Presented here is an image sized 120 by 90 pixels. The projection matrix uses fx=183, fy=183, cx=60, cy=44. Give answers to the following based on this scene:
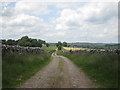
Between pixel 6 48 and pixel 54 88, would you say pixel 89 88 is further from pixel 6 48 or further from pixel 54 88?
pixel 6 48

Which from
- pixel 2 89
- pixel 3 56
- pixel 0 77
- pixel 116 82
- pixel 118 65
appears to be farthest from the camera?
pixel 3 56

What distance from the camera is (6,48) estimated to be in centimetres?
1386

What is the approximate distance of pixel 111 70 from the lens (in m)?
10.8

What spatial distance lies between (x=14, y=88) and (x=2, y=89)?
0.54 metres

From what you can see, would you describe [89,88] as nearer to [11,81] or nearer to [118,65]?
[118,65]

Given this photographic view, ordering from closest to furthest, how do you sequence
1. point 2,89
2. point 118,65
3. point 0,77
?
point 2,89 → point 0,77 → point 118,65

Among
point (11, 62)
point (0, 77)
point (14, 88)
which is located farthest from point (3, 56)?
point (14, 88)

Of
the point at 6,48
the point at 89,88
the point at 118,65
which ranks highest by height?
the point at 6,48

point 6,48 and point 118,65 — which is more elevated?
point 6,48

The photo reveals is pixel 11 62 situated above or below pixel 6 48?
below

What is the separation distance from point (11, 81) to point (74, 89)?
3.44m

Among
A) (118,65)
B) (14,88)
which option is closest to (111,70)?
(118,65)

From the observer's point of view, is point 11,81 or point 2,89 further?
point 11,81

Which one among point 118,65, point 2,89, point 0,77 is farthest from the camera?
point 118,65
